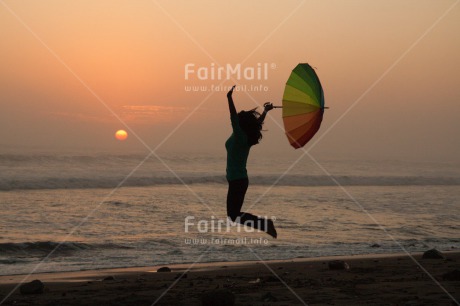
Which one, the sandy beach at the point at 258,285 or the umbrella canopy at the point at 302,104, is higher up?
the umbrella canopy at the point at 302,104

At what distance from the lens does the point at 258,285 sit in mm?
8875

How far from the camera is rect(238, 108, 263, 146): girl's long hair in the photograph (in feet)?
24.7

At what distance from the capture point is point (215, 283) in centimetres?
941

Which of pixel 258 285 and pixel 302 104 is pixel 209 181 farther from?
pixel 302 104

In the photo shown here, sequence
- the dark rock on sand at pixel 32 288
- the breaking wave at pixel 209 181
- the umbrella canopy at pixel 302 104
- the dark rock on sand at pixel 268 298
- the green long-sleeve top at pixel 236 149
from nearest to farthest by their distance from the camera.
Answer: the green long-sleeve top at pixel 236 149
the dark rock on sand at pixel 268 298
the umbrella canopy at pixel 302 104
the dark rock on sand at pixel 32 288
the breaking wave at pixel 209 181

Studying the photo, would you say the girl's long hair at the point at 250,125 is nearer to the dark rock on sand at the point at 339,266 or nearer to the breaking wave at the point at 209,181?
the dark rock on sand at the point at 339,266

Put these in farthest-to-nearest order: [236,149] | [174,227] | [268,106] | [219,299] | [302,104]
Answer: [174,227] < [302,104] < [268,106] < [236,149] < [219,299]

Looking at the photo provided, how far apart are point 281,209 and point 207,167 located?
3163 cm

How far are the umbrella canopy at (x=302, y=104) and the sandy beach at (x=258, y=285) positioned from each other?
6.74ft

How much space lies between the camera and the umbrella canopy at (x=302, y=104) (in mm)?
8469

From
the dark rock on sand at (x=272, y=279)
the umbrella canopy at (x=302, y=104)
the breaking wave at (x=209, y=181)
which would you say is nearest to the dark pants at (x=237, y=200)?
the umbrella canopy at (x=302, y=104)

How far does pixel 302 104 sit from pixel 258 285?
254cm

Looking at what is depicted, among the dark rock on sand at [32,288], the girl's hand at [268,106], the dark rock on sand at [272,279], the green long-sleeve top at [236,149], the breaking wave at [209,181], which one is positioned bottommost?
the dark rock on sand at [272,279]

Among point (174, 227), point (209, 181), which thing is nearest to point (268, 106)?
point (174, 227)
